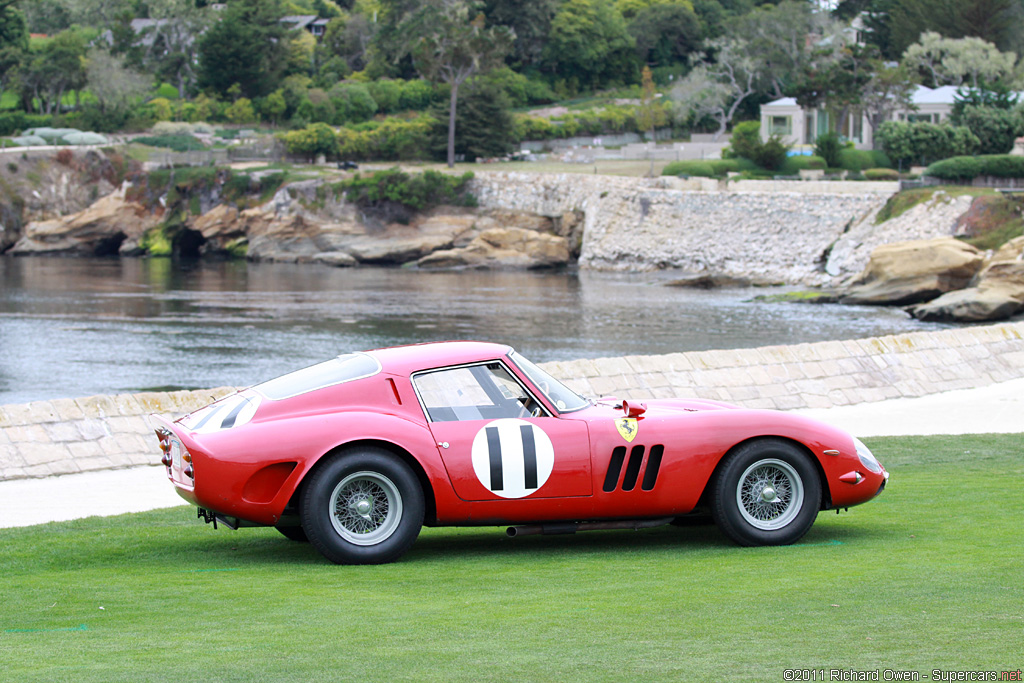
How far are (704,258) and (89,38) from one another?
286ft

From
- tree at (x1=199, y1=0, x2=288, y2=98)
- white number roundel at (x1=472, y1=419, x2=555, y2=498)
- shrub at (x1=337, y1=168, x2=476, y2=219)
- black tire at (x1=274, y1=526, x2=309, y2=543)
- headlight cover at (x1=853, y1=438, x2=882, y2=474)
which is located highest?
tree at (x1=199, y1=0, x2=288, y2=98)

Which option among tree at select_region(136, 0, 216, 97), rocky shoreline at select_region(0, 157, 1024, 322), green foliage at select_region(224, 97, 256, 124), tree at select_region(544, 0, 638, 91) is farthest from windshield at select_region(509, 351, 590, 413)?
tree at select_region(544, 0, 638, 91)

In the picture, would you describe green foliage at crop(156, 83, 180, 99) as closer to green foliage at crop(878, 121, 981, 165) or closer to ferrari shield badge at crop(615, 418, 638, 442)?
green foliage at crop(878, 121, 981, 165)

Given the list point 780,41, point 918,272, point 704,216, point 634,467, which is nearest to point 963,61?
point 780,41

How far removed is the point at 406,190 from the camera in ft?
234

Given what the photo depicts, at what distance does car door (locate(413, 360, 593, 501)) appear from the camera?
6789 millimetres

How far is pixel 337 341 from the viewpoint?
120 ft

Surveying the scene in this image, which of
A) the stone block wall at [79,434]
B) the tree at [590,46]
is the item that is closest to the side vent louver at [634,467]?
the stone block wall at [79,434]

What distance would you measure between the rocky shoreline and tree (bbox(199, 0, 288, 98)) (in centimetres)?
2487

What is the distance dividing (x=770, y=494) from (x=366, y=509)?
8.28 ft

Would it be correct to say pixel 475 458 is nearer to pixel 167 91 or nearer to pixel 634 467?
pixel 634 467

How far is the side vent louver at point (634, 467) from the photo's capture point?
6945mm

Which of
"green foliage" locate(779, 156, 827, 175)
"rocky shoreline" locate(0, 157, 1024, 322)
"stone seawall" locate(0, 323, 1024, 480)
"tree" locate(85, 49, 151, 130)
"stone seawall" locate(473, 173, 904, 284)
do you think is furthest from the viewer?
"tree" locate(85, 49, 151, 130)

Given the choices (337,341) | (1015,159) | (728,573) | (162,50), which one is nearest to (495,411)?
(728,573)
